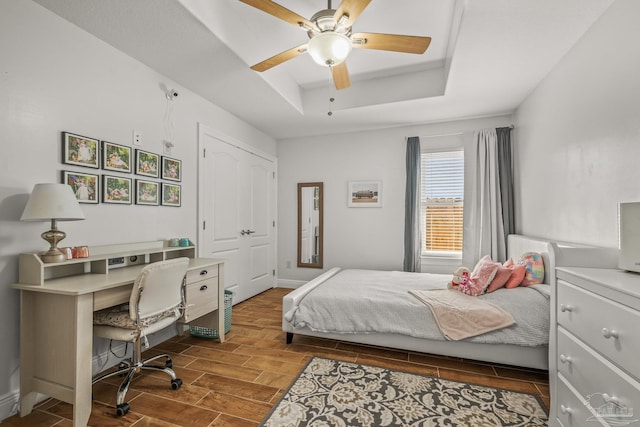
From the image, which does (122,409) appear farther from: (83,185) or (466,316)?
(466,316)

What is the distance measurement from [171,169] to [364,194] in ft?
8.80

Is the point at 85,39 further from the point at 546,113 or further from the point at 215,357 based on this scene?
the point at 546,113

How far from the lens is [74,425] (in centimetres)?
155

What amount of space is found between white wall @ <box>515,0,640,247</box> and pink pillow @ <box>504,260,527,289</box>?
43cm

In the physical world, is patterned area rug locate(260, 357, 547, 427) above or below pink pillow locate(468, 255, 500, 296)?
below

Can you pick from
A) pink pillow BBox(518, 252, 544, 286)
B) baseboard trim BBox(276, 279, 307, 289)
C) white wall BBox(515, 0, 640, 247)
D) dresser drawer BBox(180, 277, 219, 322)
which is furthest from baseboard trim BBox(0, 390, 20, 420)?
white wall BBox(515, 0, 640, 247)

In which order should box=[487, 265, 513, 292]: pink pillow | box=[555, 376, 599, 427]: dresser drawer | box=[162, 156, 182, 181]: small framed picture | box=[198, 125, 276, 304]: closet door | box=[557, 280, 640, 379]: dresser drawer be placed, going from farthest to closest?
1. box=[198, 125, 276, 304]: closet door
2. box=[162, 156, 182, 181]: small framed picture
3. box=[487, 265, 513, 292]: pink pillow
4. box=[555, 376, 599, 427]: dresser drawer
5. box=[557, 280, 640, 379]: dresser drawer

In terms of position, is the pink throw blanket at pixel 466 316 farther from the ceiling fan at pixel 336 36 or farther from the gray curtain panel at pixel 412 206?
the ceiling fan at pixel 336 36

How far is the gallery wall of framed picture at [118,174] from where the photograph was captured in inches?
80.3

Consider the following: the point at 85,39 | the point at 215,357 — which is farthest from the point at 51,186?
the point at 215,357

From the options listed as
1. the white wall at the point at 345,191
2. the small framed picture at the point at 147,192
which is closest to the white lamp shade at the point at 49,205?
the small framed picture at the point at 147,192

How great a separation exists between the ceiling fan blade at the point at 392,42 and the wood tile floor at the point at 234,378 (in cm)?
238

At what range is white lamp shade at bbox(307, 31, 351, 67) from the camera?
1.78m

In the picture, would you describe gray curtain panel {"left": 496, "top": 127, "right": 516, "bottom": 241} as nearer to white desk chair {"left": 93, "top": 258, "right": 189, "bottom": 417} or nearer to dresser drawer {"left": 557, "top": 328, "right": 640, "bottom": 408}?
dresser drawer {"left": 557, "top": 328, "right": 640, "bottom": 408}
